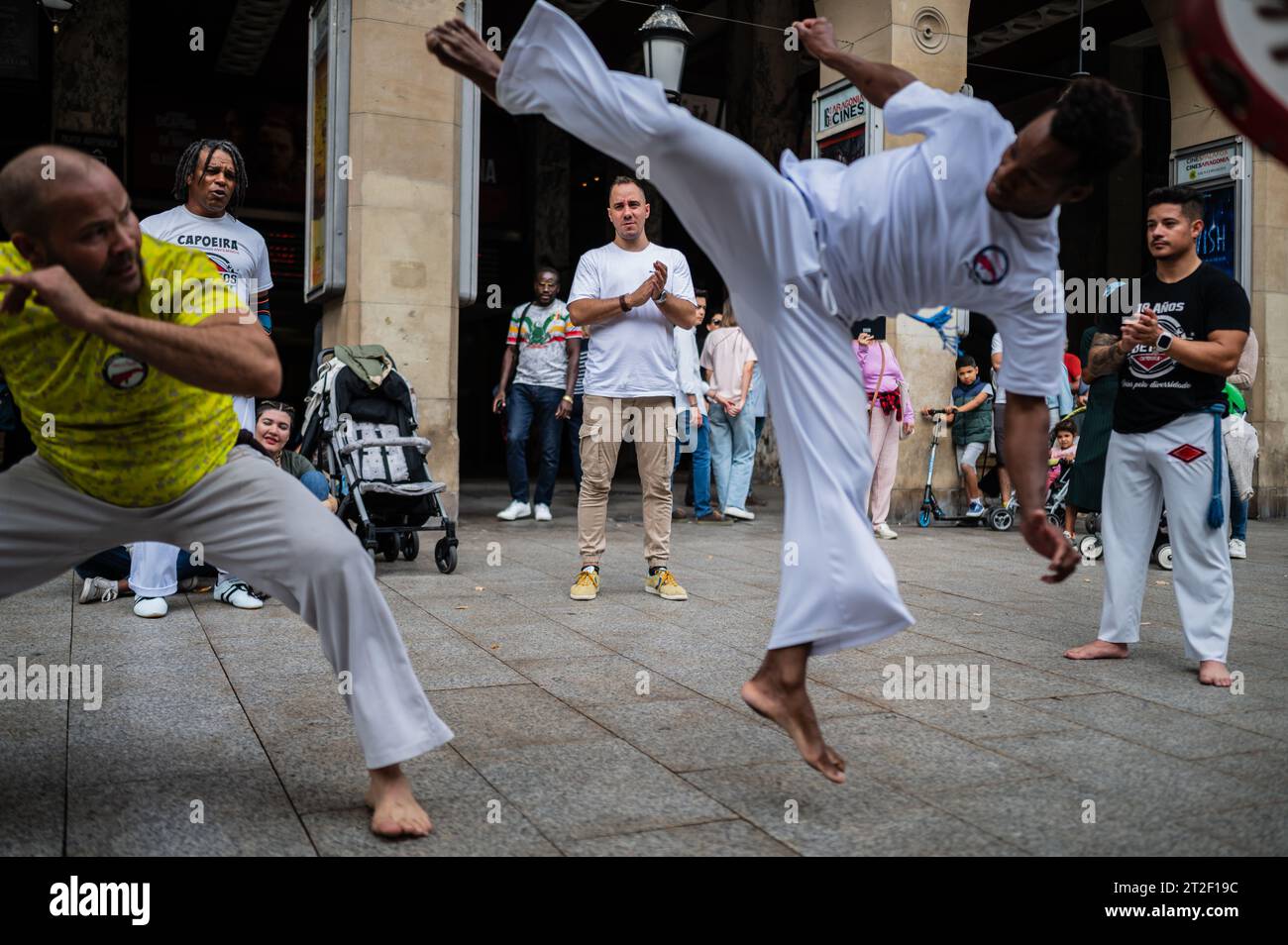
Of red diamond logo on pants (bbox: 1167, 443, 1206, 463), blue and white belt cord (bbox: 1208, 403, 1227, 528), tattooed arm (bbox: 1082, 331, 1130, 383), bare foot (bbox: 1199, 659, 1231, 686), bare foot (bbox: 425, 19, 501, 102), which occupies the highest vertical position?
bare foot (bbox: 425, 19, 501, 102)

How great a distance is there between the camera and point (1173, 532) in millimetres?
5195

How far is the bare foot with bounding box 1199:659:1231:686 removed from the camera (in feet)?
15.9

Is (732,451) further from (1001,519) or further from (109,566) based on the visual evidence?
(109,566)

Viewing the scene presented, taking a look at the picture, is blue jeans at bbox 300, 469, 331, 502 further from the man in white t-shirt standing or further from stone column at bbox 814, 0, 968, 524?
stone column at bbox 814, 0, 968, 524

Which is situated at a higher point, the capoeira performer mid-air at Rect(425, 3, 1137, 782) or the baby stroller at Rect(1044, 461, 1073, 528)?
the capoeira performer mid-air at Rect(425, 3, 1137, 782)

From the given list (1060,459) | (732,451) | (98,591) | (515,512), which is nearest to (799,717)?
(98,591)

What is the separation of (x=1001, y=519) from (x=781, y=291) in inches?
335

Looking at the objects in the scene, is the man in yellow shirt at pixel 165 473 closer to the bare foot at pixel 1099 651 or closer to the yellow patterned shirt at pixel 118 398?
the yellow patterned shirt at pixel 118 398

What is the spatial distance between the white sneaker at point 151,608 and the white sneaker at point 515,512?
5161mm

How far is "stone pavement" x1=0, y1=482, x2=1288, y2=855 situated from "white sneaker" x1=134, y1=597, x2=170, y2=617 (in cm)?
9

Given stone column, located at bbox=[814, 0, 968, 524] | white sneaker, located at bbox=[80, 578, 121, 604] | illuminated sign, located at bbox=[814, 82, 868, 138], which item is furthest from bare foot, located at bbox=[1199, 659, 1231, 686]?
illuminated sign, located at bbox=[814, 82, 868, 138]

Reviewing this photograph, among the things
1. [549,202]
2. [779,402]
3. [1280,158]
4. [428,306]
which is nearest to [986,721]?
[779,402]
